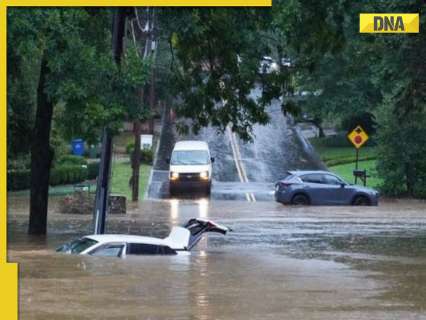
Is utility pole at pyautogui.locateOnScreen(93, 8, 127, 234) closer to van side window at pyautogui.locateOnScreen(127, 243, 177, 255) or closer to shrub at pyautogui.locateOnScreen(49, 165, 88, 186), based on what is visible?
van side window at pyautogui.locateOnScreen(127, 243, 177, 255)

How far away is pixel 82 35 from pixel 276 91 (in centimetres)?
701

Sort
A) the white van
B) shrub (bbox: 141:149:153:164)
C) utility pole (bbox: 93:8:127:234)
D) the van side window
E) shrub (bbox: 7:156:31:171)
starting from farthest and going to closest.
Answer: shrub (bbox: 141:149:153:164) → shrub (bbox: 7:156:31:171) → the white van → utility pole (bbox: 93:8:127:234) → the van side window

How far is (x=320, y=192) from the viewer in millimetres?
40594

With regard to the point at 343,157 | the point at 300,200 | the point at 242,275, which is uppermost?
the point at 343,157

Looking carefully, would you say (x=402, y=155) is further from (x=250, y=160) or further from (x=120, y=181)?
(x=120, y=181)

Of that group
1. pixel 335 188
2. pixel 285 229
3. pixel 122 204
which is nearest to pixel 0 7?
pixel 285 229

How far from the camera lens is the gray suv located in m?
40.5

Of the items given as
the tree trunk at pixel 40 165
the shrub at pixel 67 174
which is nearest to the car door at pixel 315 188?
the shrub at pixel 67 174

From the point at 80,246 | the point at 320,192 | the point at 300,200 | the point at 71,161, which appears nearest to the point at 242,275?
the point at 80,246

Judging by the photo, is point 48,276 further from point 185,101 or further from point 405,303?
point 185,101

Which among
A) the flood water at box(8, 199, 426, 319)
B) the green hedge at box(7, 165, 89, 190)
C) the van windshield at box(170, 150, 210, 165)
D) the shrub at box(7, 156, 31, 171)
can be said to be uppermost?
the van windshield at box(170, 150, 210, 165)

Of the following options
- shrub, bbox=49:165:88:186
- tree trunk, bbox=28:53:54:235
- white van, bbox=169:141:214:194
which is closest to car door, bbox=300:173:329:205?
white van, bbox=169:141:214:194

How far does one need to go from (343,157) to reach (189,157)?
19.5 metres

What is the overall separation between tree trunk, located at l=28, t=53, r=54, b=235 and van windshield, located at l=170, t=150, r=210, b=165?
1857 cm
